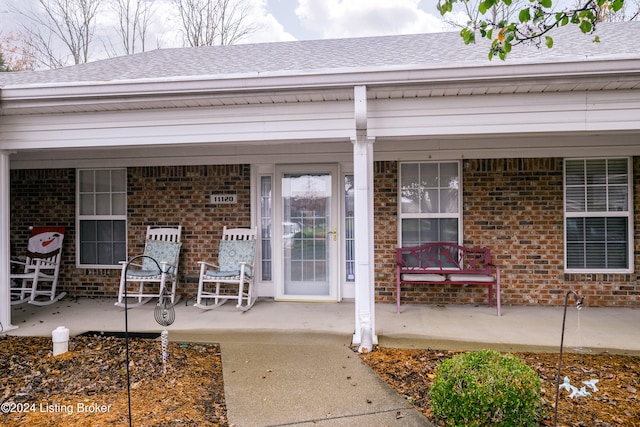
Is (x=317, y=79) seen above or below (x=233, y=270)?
above

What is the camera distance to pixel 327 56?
18.6 feet

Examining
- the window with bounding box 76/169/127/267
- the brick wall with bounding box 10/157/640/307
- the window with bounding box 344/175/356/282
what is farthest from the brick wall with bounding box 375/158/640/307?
the window with bounding box 76/169/127/267

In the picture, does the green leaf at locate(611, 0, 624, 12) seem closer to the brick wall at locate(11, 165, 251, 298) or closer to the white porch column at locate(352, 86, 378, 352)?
the white porch column at locate(352, 86, 378, 352)

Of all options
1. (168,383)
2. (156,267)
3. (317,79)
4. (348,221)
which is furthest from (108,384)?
(348,221)

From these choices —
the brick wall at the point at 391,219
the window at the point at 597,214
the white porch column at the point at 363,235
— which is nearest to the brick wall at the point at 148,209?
the brick wall at the point at 391,219

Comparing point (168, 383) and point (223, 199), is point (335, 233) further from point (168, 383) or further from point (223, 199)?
point (168, 383)

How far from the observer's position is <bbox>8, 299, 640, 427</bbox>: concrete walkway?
2.93 metres

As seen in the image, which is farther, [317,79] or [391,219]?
[391,219]

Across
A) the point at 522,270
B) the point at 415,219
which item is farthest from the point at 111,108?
the point at 522,270

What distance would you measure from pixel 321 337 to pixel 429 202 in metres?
2.66

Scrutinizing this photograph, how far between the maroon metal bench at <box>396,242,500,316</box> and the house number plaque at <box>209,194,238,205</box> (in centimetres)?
254

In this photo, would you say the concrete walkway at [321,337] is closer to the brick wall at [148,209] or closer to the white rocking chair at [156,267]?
the white rocking chair at [156,267]

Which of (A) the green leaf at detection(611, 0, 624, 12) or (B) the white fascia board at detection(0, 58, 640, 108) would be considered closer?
(A) the green leaf at detection(611, 0, 624, 12)

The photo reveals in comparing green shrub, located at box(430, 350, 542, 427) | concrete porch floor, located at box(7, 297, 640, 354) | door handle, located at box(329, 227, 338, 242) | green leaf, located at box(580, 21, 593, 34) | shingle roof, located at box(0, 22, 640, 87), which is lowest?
concrete porch floor, located at box(7, 297, 640, 354)
